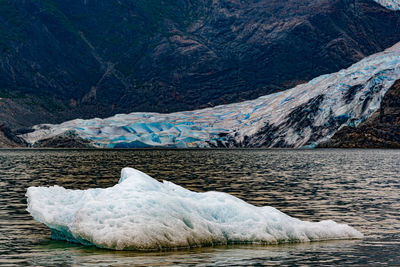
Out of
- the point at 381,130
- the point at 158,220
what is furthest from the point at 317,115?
the point at 158,220

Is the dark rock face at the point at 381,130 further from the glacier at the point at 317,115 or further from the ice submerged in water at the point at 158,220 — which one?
the ice submerged in water at the point at 158,220

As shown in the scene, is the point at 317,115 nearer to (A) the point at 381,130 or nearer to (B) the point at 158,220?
(A) the point at 381,130

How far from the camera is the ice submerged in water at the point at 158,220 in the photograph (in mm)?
16016

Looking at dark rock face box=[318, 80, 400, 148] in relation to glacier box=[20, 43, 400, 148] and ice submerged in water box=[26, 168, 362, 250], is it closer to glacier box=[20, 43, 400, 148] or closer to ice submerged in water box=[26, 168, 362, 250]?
glacier box=[20, 43, 400, 148]

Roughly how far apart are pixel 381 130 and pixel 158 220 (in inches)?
6323

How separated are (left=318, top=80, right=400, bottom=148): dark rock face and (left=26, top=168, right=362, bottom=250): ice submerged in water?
15375cm

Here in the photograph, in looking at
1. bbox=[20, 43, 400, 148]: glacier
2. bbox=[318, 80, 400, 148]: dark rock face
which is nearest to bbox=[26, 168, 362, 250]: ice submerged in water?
bbox=[318, 80, 400, 148]: dark rock face

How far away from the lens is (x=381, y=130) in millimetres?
167250

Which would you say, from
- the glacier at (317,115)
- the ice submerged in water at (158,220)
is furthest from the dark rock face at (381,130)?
the ice submerged in water at (158,220)

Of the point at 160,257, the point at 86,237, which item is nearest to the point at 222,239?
the point at 160,257

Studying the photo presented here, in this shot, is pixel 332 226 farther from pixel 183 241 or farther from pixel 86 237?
pixel 86 237

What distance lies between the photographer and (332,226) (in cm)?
1908

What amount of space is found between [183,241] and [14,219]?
9.51 meters

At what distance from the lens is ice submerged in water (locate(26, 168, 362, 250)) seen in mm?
16016
